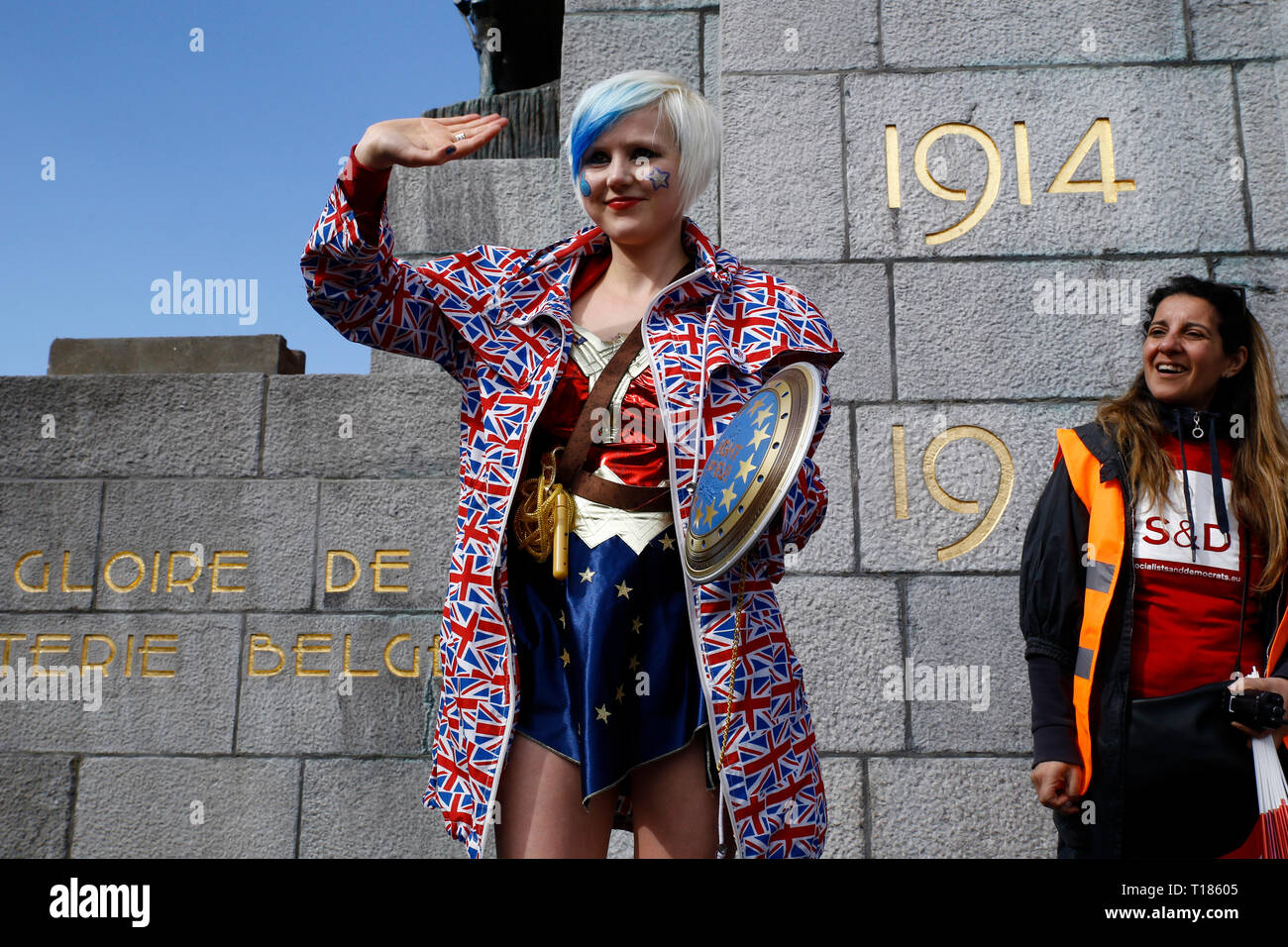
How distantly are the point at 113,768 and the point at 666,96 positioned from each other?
410 centimetres

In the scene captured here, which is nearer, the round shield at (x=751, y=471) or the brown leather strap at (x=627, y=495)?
the round shield at (x=751, y=471)

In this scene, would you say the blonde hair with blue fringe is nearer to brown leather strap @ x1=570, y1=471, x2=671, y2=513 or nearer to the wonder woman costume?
the wonder woman costume

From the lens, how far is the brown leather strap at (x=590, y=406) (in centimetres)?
249

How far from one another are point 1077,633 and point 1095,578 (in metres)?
0.18

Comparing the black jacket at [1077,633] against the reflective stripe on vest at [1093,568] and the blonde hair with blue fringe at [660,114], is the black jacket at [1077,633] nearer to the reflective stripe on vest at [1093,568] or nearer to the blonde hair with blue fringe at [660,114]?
the reflective stripe on vest at [1093,568]

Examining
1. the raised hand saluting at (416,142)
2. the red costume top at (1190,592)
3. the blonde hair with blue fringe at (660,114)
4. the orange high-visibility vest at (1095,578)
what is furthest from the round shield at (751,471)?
the red costume top at (1190,592)

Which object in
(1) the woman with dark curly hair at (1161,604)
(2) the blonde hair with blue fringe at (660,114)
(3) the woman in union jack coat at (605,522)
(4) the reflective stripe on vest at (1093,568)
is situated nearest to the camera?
(3) the woman in union jack coat at (605,522)

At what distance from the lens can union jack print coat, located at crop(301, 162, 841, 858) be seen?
2354 mm

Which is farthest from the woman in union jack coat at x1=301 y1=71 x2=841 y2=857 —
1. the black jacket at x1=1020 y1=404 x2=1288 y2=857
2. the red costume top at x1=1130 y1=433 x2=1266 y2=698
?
the red costume top at x1=1130 y1=433 x2=1266 y2=698

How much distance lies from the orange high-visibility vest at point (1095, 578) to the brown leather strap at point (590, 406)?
1553 millimetres

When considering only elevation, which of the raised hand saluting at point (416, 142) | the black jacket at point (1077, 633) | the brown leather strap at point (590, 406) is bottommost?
the black jacket at point (1077, 633)
